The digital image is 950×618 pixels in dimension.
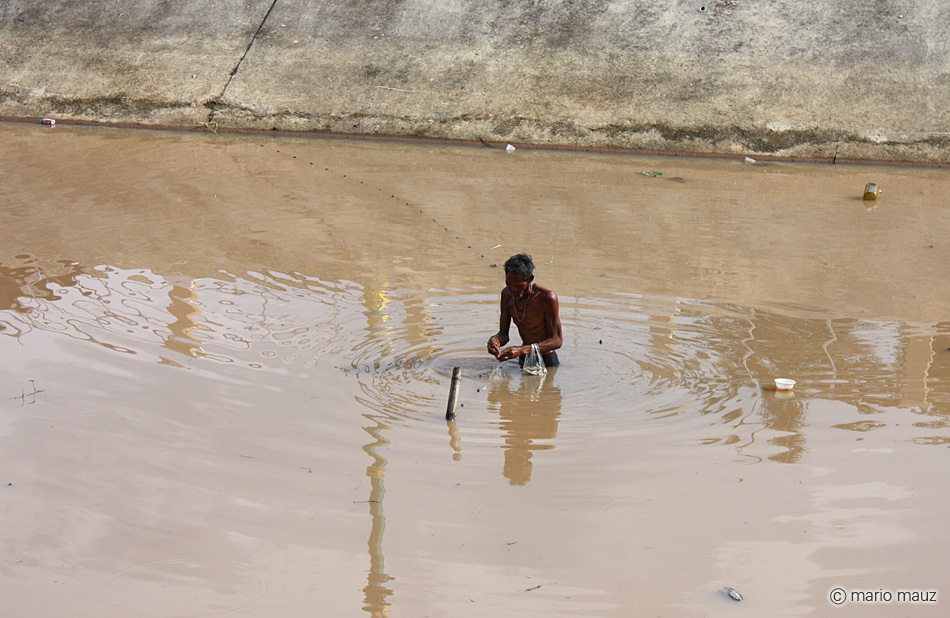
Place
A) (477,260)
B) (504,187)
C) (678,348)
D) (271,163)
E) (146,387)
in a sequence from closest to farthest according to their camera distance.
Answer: (146,387), (678,348), (477,260), (504,187), (271,163)

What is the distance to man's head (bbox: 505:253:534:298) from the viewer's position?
5.10 m

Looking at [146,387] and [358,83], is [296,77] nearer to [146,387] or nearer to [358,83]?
[358,83]

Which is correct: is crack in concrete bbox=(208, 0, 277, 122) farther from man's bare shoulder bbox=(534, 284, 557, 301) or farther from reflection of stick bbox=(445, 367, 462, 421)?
reflection of stick bbox=(445, 367, 462, 421)

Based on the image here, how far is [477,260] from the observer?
7.84 meters

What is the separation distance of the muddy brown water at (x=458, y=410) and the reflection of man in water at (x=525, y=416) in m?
0.02

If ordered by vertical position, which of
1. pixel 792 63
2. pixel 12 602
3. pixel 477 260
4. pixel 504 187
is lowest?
pixel 12 602

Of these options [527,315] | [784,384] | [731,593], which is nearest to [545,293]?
[527,315]

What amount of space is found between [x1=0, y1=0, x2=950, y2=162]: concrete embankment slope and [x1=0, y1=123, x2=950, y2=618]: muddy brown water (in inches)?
140

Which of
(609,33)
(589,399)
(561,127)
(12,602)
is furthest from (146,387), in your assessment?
(609,33)

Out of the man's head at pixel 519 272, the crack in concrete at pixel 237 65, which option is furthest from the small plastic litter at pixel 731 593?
the crack in concrete at pixel 237 65

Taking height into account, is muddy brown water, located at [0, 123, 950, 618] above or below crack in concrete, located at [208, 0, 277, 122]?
below

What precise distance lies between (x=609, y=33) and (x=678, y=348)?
951cm

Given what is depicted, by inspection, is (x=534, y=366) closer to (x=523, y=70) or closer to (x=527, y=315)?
(x=527, y=315)

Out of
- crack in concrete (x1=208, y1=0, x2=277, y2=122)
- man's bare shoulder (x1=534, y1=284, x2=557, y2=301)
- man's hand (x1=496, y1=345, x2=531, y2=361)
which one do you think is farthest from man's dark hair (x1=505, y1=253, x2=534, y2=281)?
crack in concrete (x1=208, y1=0, x2=277, y2=122)
